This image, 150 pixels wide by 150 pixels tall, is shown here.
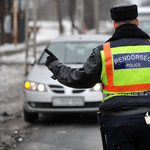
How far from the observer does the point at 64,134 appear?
606 centimetres

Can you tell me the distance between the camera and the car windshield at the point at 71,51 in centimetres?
752

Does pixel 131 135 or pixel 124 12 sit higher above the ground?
pixel 124 12

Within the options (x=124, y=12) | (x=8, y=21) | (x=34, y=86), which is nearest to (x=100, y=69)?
(x=124, y=12)

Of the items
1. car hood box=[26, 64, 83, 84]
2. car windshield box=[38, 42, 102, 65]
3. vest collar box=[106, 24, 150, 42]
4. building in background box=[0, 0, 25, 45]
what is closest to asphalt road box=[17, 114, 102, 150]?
car hood box=[26, 64, 83, 84]

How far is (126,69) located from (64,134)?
3573mm

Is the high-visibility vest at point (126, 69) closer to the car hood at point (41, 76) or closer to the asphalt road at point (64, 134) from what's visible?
the asphalt road at point (64, 134)

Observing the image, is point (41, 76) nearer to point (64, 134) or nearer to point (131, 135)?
point (64, 134)

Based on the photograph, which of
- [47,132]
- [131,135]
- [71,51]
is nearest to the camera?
[131,135]

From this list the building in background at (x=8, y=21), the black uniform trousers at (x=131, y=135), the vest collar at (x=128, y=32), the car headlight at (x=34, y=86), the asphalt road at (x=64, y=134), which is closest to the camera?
the black uniform trousers at (x=131, y=135)

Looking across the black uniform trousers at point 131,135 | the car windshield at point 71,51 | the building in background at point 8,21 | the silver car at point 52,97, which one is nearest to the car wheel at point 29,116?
the silver car at point 52,97

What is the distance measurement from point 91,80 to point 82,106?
3.74 m

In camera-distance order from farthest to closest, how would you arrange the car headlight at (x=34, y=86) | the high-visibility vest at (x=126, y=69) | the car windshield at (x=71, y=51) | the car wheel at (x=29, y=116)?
1. the car windshield at (x=71, y=51)
2. the car wheel at (x=29, y=116)
3. the car headlight at (x=34, y=86)
4. the high-visibility vest at (x=126, y=69)

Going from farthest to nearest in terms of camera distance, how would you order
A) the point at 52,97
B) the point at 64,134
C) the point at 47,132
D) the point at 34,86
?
the point at 34,86
the point at 52,97
the point at 47,132
the point at 64,134

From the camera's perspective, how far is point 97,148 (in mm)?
5254
